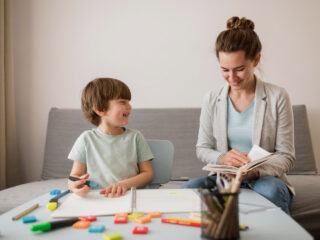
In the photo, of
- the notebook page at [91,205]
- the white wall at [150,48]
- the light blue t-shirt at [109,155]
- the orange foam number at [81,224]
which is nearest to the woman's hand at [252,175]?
the light blue t-shirt at [109,155]

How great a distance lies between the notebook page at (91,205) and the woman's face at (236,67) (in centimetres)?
74

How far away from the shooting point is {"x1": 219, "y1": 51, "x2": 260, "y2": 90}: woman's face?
4.85 ft

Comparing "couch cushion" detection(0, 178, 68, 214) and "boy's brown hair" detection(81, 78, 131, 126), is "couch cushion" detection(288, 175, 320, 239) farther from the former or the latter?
"couch cushion" detection(0, 178, 68, 214)

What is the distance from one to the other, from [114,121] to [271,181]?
2.31 feet

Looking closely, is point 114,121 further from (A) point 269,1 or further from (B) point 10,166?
(A) point 269,1

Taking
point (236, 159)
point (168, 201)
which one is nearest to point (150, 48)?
point (236, 159)

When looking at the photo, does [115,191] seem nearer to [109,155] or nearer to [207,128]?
[109,155]

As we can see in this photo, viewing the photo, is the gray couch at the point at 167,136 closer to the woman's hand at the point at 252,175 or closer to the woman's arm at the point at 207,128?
the woman's arm at the point at 207,128

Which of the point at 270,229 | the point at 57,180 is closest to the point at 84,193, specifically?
the point at 270,229

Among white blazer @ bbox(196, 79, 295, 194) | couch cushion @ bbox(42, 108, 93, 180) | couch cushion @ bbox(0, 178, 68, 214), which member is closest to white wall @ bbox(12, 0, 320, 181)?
couch cushion @ bbox(42, 108, 93, 180)

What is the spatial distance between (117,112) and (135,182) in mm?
324

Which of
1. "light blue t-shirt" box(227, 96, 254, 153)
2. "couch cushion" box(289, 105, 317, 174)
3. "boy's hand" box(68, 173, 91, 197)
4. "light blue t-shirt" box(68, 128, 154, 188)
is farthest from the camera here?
"couch cushion" box(289, 105, 317, 174)

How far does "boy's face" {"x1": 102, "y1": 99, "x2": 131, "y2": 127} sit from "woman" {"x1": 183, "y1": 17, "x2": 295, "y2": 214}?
40 cm

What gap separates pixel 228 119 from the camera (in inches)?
63.9
